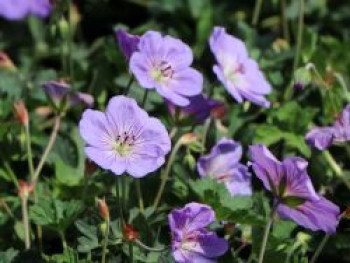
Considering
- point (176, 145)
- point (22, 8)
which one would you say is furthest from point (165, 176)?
point (22, 8)

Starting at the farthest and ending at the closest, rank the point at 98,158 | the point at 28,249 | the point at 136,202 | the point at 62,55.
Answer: the point at 62,55, the point at 136,202, the point at 28,249, the point at 98,158

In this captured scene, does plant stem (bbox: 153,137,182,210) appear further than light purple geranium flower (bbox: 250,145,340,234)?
Yes

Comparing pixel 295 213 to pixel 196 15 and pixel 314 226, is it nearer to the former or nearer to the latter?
pixel 314 226

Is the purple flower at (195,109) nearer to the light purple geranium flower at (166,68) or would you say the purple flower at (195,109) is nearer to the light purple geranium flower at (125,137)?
the light purple geranium flower at (166,68)

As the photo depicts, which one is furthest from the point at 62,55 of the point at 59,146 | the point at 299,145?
the point at 299,145

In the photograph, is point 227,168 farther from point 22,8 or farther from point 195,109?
point 22,8

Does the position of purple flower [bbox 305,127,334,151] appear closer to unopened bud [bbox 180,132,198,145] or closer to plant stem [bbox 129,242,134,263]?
unopened bud [bbox 180,132,198,145]

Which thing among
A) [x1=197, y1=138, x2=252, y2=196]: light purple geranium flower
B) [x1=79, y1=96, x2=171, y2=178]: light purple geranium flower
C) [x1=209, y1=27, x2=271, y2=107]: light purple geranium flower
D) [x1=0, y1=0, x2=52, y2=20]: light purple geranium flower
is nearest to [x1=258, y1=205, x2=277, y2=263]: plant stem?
[x1=79, y1=96, x2=171, y2=178]: light purple geranium flower
